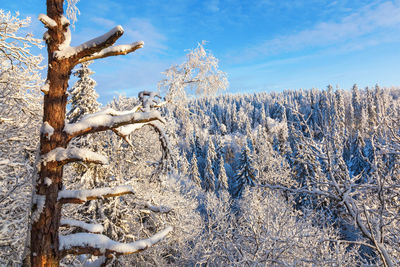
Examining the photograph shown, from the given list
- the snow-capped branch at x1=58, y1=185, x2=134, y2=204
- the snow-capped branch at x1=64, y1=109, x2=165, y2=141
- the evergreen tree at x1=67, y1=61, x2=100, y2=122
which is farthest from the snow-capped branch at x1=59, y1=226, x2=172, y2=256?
the evergreen tree at x1=67, y1=61, x2=100, y2=122

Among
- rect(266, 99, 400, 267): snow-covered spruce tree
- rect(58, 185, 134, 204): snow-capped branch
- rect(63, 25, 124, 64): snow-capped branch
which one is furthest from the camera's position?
rect(266, 99, 400, 267): snow-covered spruce tree

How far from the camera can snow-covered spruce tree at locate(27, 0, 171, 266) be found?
211 centimetres

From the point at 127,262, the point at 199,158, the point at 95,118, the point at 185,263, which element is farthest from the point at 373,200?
the point at 199,158

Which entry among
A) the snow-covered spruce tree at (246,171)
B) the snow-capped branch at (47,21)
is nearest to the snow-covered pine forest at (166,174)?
the snow-capped branch at (47,21)

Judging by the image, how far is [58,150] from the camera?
211 cm

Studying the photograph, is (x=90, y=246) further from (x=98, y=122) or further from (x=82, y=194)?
(x=98, y=122)

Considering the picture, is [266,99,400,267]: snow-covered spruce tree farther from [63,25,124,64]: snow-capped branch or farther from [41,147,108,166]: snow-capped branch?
[63,25,124,64]: snow-capped branch

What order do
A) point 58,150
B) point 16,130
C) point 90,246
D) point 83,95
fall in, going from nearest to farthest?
point 58,150 → point 90,246 → point 16,130 → point 83,95

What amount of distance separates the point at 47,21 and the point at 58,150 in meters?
1.10

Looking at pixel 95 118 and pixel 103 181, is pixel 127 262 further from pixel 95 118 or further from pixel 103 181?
pixel 95 118

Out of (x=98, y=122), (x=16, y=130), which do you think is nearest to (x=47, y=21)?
(x=98, y=122)

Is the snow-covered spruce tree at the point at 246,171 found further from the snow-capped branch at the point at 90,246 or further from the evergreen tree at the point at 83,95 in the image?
the snow-capped branch at the point at 90,246

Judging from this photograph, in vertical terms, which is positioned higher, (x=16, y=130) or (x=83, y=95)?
(x=83, y=95)

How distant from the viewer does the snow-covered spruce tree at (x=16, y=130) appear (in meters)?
6.44
